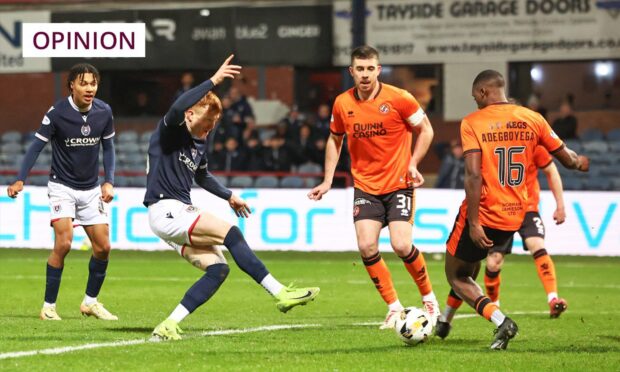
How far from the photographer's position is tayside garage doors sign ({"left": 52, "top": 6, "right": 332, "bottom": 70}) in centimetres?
2595

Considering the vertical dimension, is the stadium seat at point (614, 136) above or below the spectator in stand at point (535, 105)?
below

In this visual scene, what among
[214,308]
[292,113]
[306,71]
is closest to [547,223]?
[292,113]

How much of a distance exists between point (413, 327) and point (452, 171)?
1263cm

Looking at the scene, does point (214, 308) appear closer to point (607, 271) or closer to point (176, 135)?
point (176, 135)

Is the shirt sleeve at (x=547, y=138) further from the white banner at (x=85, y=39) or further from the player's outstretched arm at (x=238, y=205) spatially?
the white banner at (x=85, y=39)

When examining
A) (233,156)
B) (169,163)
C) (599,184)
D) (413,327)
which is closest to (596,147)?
(599,184)

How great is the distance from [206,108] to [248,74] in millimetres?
20116

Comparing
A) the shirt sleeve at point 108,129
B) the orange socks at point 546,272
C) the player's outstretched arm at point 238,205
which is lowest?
the orange socks at point 546,272

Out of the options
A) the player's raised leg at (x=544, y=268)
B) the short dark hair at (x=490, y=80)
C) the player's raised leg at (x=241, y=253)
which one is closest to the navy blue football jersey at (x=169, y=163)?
the player's raised leg at (x=241, y=253)

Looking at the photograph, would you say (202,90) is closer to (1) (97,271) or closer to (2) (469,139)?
(2) (469,139)

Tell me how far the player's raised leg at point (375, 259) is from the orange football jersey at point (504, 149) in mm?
1614

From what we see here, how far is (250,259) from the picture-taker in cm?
965

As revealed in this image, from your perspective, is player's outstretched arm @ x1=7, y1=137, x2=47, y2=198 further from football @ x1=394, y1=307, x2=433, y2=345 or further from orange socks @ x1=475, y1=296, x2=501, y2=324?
orange socks @ x1=475, y1=296, x2=501, y2=324

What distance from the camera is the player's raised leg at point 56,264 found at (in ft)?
37.9
